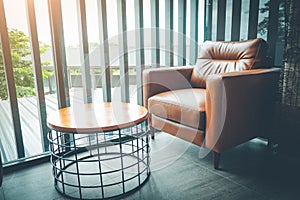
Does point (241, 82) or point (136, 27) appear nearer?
point (241, 82)

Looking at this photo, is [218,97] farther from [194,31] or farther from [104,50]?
[194,31]

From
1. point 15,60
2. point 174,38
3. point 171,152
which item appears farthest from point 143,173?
point 174,38

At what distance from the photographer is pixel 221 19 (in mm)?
2578

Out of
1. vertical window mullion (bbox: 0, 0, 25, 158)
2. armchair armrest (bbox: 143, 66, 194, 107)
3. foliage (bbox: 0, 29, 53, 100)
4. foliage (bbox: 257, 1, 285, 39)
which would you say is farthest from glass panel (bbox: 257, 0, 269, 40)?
vertical window mullion (bbox: 0, 0, 25, 158)

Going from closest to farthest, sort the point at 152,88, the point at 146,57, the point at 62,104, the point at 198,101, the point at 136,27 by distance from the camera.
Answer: the point at 198,101 → the point at 62,104 → the point at 152,88 → the point at 136,27 → the point at 146,57

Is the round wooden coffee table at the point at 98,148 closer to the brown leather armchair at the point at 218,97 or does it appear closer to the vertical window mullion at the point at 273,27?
the brown leather armchair at the point at 218,97

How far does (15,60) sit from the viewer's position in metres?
1.86

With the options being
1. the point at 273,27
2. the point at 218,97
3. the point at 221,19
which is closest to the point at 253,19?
the point at 273,27

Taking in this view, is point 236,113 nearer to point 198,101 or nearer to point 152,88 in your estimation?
point 198,101

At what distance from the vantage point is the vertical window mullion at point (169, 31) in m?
2.63

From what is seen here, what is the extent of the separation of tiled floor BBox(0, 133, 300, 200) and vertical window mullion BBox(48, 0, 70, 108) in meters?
0.55

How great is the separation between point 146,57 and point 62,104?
985 millimetres

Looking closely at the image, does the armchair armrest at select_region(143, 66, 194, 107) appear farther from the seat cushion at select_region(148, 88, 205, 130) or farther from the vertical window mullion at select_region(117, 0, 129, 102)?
the vertical window mullion at select_region(117, 0, 129, 102)

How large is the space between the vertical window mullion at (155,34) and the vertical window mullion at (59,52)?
0.95m
